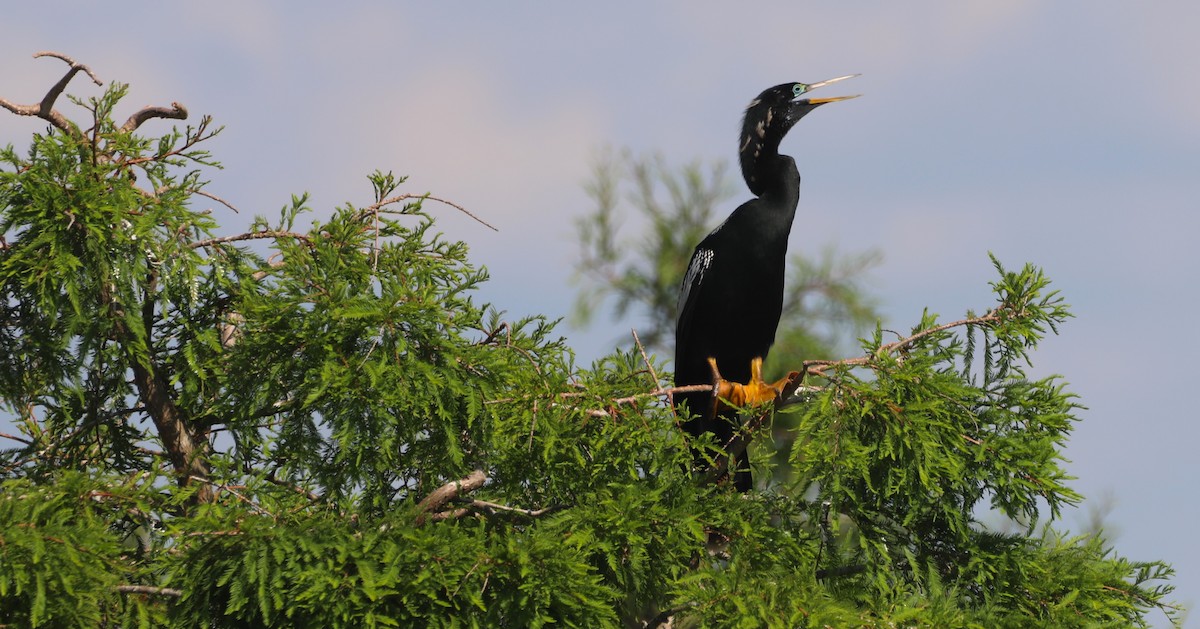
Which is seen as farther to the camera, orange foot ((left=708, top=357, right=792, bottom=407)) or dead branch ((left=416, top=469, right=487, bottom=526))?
orange foot ((left=708, top=357, right=792, bottom=407))

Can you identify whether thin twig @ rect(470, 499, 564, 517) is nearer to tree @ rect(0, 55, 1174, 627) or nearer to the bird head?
tree @ rect(0, 55, 1174, 627)

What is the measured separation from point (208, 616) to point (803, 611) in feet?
7.52

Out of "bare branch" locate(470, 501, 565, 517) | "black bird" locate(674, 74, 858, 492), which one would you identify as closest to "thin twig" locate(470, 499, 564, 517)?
"bare branch" locate(470, 501, 565, 517)

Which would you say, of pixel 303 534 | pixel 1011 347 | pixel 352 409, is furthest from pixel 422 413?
pixel 1011 347

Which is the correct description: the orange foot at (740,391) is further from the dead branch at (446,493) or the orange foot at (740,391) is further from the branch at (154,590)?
the branch at (154,590)

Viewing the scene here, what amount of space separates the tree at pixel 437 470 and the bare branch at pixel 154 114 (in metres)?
0.34

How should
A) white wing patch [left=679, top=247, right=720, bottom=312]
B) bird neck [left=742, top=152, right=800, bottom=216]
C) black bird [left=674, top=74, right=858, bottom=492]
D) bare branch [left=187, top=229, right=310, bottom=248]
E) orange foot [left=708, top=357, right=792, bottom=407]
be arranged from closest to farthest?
bare branch [left=187, top=229, right=310, bottom=248] → orange foot [left=708, top=357, right=792, bottom=407] → black bird [left=674, top=74, right=858, bottom=492] → bird neck [left=742, top=152, right=800, bottom=216] → white wing patch [left=679, top=247, right=720, bottom=312]

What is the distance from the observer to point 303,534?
458 cm

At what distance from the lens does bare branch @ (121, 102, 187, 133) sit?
6039mm

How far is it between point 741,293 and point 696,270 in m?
0.37

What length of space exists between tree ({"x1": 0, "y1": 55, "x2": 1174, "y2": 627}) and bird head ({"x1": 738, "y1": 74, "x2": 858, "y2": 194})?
184cm

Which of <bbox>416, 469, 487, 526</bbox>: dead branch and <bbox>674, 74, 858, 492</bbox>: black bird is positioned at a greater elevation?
<bbox>674, 74, 858, 492</bbox>: black bird

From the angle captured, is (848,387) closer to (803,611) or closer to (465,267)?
(803,611)

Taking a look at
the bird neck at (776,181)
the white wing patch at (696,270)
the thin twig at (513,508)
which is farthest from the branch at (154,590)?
the bird neck at (776,181)
